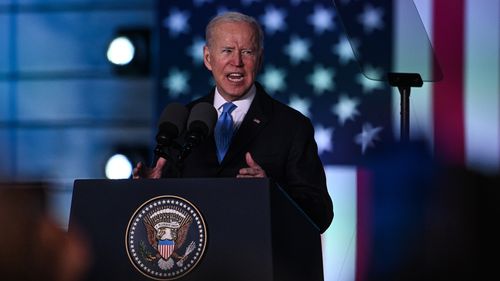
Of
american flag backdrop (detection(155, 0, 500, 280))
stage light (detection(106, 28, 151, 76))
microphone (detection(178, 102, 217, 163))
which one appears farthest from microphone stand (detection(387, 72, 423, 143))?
stage light (detection(106, 28, 151, 76))

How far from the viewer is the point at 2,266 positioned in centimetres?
136

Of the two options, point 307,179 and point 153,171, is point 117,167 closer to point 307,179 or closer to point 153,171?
point 307,179

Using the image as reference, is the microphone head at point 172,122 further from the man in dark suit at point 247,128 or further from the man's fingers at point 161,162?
the man in dark suit at point 247,128

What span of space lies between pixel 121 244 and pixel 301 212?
0.40 metres

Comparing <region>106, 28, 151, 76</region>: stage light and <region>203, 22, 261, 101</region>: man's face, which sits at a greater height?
<region>106, 28, 151, 76</region>: stage light

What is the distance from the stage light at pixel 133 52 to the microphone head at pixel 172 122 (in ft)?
9.66

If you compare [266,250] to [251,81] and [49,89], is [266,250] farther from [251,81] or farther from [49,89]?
[49,89]

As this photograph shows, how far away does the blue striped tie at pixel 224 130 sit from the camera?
99.4 inches

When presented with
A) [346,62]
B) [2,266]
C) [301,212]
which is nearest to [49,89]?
[346,62]

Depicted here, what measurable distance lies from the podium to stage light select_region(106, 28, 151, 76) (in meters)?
3.09

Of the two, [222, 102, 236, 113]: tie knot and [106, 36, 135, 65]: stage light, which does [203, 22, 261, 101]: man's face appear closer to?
[222, 102, 236, 113]: tie knot

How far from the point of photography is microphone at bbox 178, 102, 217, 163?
2059mm

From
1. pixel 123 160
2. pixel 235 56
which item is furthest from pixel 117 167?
pixel 235 56

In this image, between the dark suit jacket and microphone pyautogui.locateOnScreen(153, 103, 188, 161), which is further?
the dark suit jacket
